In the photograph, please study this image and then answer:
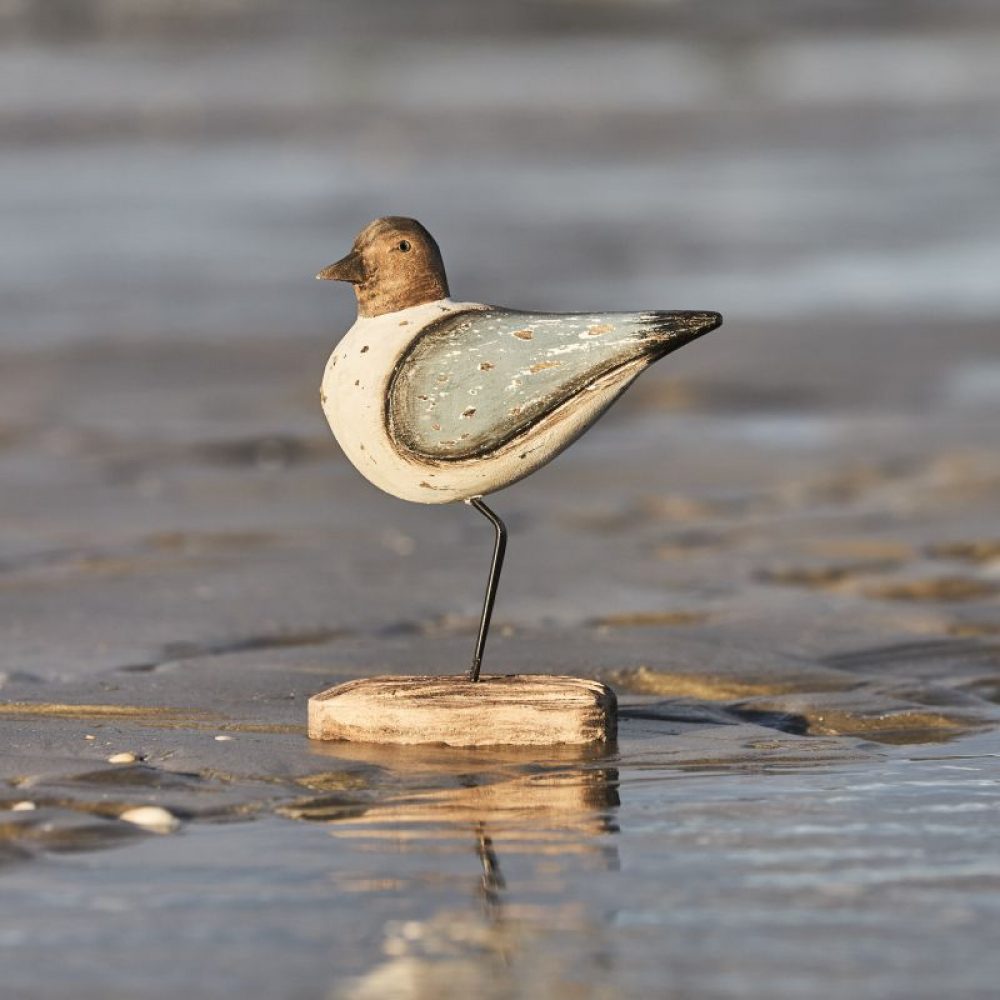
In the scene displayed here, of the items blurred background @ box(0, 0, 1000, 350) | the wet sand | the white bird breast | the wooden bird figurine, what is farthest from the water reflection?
blurred background @ box(0, 0, 1000, 350)

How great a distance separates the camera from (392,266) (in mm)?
4352

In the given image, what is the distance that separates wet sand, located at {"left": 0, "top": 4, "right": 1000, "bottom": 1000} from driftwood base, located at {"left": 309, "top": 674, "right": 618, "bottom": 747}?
2.3 inches

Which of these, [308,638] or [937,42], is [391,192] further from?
[937,42]

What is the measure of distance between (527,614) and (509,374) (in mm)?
1795

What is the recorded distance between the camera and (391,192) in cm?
1741

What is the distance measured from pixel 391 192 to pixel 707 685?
42.3 feet

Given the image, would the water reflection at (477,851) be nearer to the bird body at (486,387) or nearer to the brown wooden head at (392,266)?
the bird body at (486,387)

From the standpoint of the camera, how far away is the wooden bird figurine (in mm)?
4176

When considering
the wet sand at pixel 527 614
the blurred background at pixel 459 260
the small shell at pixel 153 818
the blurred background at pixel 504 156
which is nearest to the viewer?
the wet sand at pixel 527 614

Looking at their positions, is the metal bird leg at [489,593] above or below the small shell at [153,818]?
above

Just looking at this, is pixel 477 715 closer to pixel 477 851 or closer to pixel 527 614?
pixel 477 851

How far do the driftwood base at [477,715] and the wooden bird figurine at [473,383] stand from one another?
0.14m

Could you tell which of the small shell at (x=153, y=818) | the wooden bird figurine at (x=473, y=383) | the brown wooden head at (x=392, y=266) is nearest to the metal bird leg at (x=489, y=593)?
the wooden bird figurine at (x=473, y=383)

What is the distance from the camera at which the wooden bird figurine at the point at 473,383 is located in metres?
4.18
